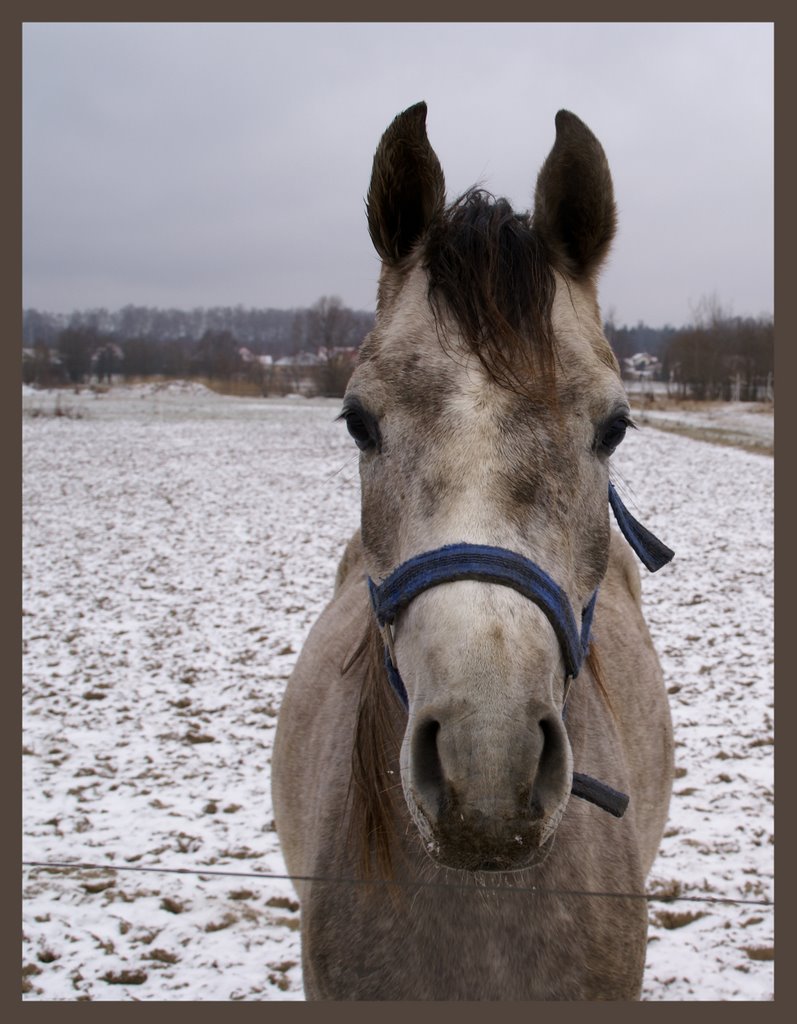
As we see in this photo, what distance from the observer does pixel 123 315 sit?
129m

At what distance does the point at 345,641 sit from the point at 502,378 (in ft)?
5.60

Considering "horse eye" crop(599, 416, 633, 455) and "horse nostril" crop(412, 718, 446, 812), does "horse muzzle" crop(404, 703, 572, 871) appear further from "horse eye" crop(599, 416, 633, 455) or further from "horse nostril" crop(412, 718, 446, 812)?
"horse eye" crop(599, 416, 633, 455)

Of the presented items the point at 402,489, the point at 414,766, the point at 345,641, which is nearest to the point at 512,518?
the point at 402,489

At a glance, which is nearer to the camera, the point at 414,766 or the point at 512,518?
the point at 414,766

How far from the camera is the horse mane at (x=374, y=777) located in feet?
6.72

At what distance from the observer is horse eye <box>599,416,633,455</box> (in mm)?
1900

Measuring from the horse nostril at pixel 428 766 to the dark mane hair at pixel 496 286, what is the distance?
0.81 meters

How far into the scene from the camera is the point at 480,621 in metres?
1.49

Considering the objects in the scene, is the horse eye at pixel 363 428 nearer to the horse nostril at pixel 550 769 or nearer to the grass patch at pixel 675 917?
the horse nostril at pixel 550 769

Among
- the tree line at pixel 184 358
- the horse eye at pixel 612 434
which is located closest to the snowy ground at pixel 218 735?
the horse eye at pixel 612 434

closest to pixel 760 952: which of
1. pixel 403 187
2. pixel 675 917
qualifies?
pixel 675 917

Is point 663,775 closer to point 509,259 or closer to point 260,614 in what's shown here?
point 509,259

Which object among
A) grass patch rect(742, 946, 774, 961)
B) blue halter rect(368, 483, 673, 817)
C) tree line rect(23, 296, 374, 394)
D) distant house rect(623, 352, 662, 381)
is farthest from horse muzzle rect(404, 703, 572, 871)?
distant house rect(623, 352, 662, 381)

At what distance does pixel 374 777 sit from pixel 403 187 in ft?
5.61
